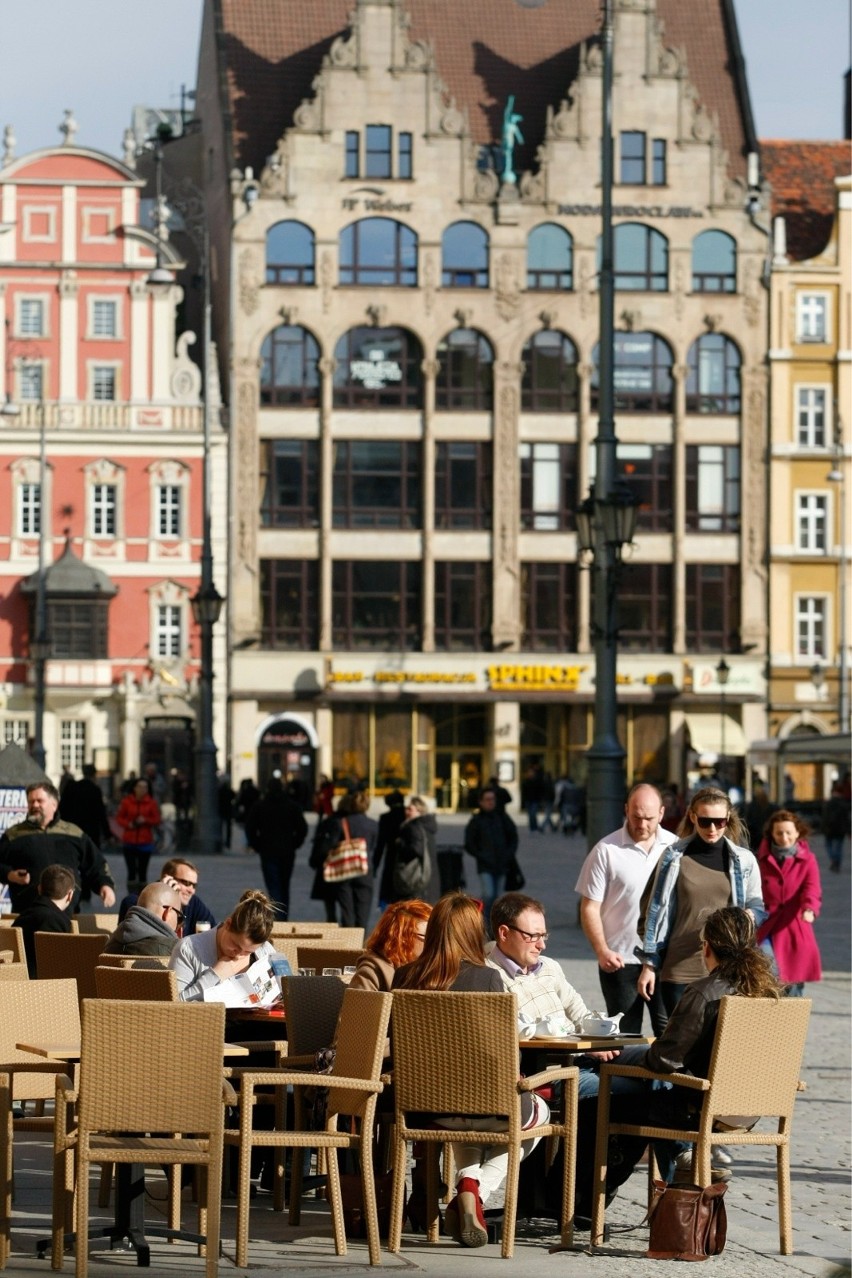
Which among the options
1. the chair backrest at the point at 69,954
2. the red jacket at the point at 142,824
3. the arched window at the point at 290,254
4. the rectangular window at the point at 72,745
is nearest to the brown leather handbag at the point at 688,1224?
the chair backrest at the point at 69,954

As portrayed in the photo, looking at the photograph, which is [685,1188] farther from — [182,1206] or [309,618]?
[309,618]

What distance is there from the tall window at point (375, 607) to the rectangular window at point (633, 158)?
1112 centimetres

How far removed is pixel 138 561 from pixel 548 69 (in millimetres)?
17177

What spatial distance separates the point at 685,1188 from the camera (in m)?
8.13

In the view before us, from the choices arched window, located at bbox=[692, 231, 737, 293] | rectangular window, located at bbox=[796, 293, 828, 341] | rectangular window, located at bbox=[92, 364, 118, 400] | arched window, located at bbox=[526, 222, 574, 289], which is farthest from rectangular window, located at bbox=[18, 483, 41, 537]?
rectangular window, located at bbox=[796, 293, 828, 341]

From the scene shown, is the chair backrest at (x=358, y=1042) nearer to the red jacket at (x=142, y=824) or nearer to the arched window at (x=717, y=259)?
the red jacket at (x=142, y=824)

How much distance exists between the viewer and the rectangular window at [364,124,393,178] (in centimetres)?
6128

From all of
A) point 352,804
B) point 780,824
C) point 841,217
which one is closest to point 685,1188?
point 780,824

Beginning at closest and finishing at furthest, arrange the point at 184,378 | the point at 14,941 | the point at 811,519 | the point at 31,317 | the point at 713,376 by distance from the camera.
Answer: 1. the point at 14,941
2. the point at 31,317
3. the point at 184,378
4. the point at 713,376
5. the point at 811,519

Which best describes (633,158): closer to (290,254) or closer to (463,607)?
(290,254)

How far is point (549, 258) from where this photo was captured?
61.8 metres

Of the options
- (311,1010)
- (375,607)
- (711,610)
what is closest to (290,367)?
(375,607)

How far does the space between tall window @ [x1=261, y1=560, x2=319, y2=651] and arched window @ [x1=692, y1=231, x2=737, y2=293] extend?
39.7ft

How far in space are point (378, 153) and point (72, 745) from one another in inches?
638
